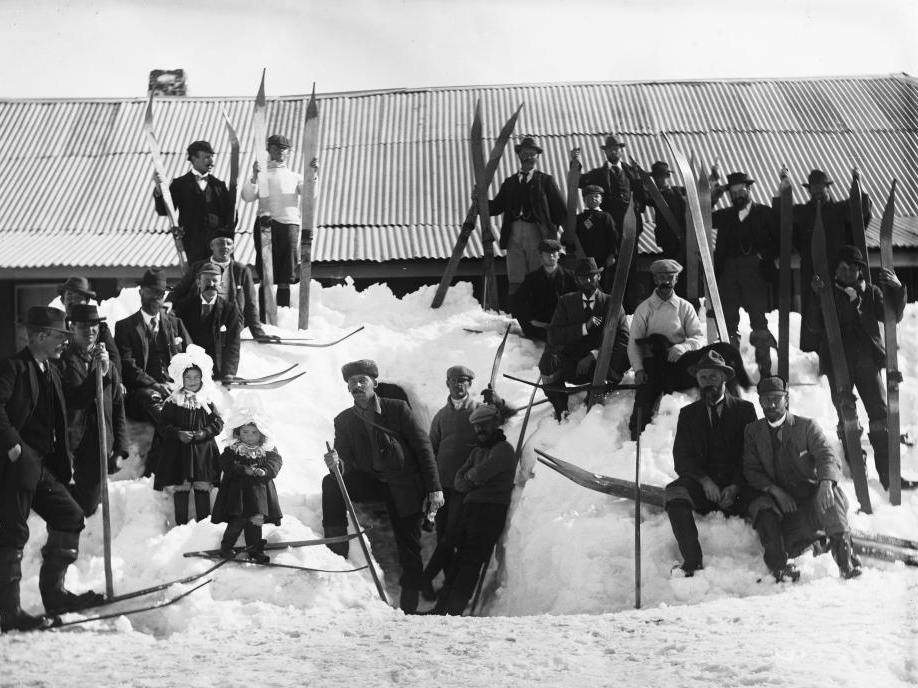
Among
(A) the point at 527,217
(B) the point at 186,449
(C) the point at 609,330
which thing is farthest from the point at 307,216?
(B) the point at 186,449

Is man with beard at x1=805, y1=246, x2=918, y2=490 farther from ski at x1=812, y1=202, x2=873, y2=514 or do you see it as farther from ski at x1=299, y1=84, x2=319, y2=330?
ski at x1=299, y1=84, x2=319, y2=330

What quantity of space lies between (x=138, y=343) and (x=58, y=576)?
2.07m

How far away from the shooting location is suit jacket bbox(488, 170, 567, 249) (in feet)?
33.1

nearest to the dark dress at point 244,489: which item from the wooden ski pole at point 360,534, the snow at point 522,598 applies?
the snow at point 522,598

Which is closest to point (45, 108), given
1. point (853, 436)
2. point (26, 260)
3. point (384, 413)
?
point (26, 260)

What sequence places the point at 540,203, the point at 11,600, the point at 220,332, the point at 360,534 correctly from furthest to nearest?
the point at 540,203 → the point at 220,332 → the point at 360,534 → the point at 11,600

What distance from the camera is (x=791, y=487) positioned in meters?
6.81

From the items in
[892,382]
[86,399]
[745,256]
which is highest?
[745,256]

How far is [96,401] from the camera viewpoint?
6988mm

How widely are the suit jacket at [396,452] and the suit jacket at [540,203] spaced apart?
2942 millimetres

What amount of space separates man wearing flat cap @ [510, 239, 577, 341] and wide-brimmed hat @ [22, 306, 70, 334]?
158 inches

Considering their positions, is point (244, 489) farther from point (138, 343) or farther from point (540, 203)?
point (540, 203)

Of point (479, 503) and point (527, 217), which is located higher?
point (527, 217)

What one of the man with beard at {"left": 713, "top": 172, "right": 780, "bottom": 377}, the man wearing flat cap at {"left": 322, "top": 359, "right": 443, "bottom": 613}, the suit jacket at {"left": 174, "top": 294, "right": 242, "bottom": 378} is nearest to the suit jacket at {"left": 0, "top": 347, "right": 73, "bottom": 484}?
the man wearing flat cap at {"left": 322, "top": 359, "right": 443, "bottom": 613}
